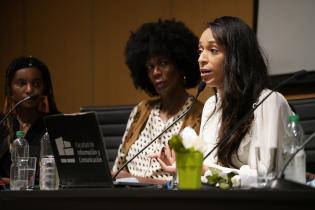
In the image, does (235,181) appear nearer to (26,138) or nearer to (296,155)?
(296,155)

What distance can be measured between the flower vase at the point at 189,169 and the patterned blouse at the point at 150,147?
136 centimetres

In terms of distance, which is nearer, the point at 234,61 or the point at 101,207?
the point at 101,207

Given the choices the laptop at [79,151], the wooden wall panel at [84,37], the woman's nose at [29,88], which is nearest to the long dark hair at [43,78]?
the woman's nose at [29,88]

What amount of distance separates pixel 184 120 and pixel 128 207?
1.67m

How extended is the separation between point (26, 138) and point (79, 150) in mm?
1496

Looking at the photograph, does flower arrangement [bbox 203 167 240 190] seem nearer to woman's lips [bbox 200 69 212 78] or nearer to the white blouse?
the white blouse

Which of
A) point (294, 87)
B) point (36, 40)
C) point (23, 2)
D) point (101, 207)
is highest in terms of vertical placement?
point (23, 2)

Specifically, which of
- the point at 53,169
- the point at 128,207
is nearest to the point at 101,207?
the point at 128,207

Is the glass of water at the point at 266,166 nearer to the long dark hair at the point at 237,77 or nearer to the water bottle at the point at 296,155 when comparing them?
the water bottle at the point at 296,155

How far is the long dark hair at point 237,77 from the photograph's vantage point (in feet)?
7.50

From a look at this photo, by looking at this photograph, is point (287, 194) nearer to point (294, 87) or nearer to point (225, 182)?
point (225, 182)

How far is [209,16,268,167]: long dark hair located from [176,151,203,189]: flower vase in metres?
0.73

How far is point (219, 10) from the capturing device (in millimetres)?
3766

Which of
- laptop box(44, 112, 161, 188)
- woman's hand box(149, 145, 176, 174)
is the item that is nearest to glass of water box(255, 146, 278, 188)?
laptop box(44, 112, 161, 188)
